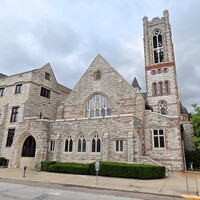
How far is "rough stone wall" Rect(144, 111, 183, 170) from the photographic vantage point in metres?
18.1

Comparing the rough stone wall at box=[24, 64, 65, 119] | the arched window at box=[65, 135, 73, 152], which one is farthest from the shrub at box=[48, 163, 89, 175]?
the rough stone wall at box=[24, 64, 65, 119]

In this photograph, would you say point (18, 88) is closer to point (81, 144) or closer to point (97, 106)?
point (97, 106)

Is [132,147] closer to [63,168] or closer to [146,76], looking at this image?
[63,168]

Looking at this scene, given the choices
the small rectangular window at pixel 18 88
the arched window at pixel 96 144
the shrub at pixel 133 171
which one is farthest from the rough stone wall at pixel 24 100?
the shrub at pixel 133 171

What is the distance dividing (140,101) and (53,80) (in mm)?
16270

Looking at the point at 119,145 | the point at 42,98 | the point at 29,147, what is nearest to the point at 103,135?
the point at 119,145

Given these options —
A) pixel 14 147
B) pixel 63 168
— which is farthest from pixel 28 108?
pixel 63 168

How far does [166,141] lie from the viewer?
18781 millimetres

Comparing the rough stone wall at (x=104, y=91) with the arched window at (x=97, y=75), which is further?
the arched window at (x=97, y=75)

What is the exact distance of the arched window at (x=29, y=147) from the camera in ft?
67.5

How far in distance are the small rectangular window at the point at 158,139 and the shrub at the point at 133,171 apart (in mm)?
5591

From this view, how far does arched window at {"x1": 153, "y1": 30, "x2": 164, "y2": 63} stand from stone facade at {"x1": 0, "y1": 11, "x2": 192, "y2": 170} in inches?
23.6

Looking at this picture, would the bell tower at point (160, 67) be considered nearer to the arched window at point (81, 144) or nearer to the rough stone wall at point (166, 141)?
the rough stone wall at point (166, 141)

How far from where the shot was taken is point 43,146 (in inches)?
765
